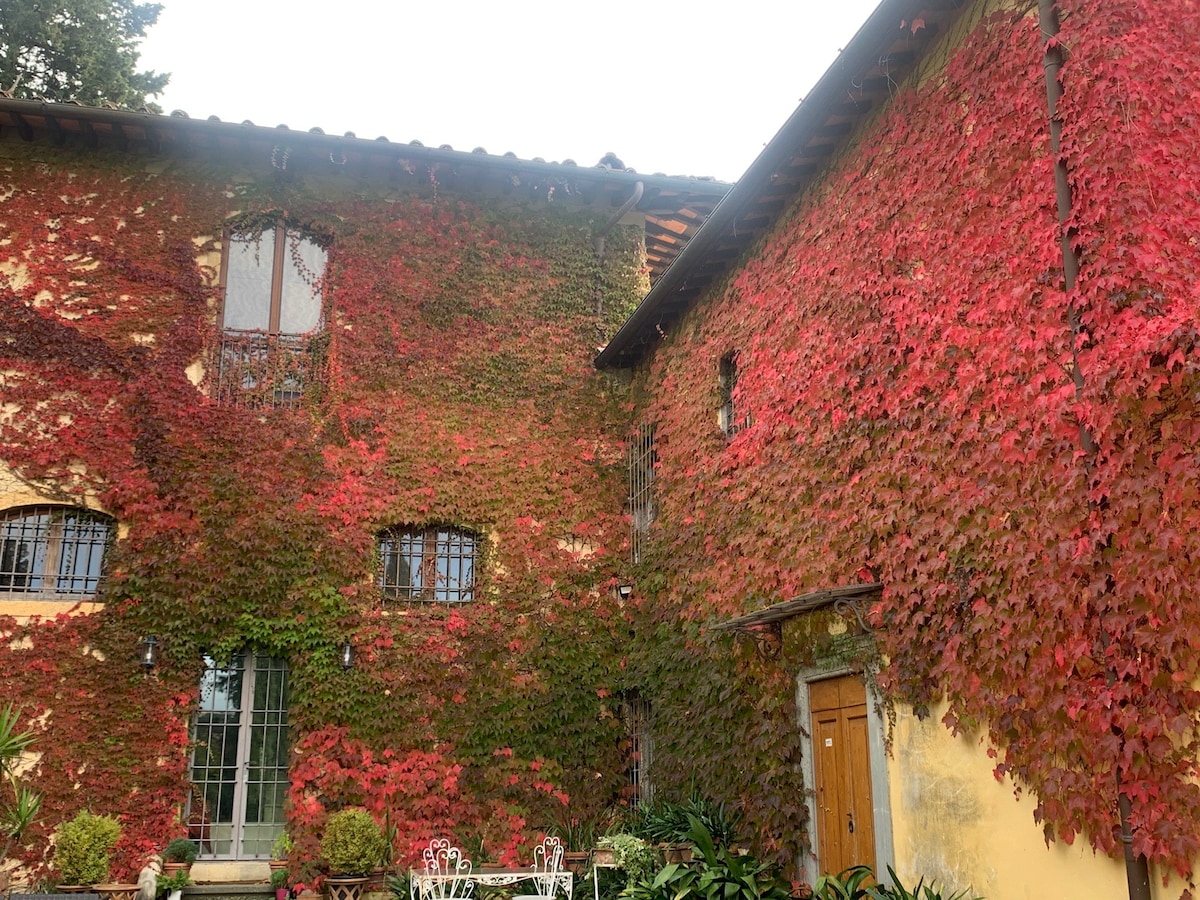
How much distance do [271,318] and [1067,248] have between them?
340 inches

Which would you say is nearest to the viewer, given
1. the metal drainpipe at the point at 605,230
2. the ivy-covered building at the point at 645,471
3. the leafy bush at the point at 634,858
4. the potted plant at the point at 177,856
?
the ivy-covered building at the point at 645,471

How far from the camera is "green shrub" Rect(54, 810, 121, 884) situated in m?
9.12

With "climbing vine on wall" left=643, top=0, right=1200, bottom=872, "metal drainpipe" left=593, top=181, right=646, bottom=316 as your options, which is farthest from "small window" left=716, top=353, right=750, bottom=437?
"metal drainpipe" left=593, top=181, right=646, bottom=316

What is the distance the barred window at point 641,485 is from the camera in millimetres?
11656

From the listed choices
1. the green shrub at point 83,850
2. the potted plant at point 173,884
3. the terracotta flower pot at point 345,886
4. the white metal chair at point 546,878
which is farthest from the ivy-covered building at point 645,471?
the white metal chair at point 546,878

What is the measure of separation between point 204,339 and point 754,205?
6176 mm

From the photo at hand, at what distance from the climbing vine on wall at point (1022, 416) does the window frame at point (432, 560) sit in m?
3.98

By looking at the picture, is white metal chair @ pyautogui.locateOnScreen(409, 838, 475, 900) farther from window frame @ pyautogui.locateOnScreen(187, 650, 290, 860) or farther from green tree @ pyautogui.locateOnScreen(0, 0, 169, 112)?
green tree @ pyautogui.locateOnScreen(0, 0, 169, 112)

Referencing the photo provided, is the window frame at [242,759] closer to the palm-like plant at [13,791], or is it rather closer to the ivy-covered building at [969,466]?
the palm-like plant at [13,791]

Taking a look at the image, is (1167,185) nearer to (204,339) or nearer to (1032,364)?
(1032,364)

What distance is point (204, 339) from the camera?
11.2m

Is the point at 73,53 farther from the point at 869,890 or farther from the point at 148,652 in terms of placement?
the point at 869,890

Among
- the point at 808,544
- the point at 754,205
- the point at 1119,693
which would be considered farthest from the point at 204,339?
the point at 1119,693

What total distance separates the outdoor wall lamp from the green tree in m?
12.1
